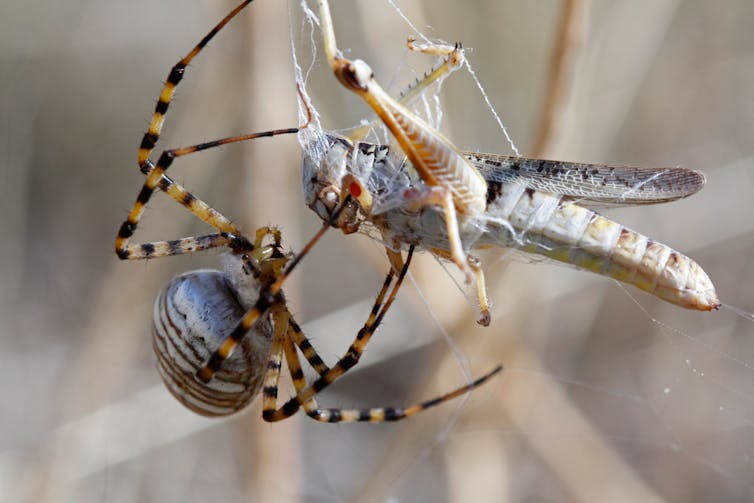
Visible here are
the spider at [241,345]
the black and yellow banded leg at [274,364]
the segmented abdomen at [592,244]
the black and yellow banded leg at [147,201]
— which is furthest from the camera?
the black and yellow banded leg at [274,364]

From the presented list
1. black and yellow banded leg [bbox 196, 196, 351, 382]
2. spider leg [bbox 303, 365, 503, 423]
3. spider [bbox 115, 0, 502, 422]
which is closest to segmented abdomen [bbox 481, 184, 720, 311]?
black and yellow banded leg [bbox 196, 196, 351, 382]

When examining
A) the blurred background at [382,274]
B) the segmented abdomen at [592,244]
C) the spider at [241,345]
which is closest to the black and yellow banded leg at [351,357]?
the spider at [241,345]

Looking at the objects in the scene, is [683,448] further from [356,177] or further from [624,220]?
[356,177]

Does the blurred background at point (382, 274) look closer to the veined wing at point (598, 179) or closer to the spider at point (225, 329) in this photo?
the spider at point (225, 329)

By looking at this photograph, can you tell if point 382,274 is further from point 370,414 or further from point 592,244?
point 592,244

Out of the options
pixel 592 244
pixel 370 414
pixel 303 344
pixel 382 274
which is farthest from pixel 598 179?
pixel 382 274

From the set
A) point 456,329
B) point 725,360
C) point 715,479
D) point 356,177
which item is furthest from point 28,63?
point 715,479
